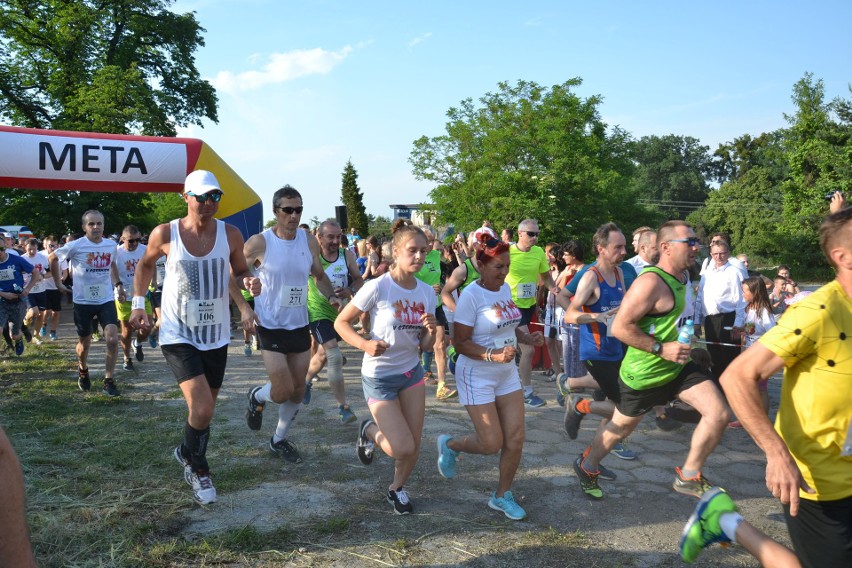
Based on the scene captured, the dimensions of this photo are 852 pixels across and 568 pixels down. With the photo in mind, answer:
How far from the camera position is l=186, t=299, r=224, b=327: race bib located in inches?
170

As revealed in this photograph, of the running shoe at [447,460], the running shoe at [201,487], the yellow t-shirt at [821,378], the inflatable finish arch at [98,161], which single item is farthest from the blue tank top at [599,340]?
the inflatable finish arch at [98,161]

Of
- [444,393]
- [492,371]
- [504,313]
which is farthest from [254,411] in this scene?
[444,393]

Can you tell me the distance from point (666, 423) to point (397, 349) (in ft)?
11.3

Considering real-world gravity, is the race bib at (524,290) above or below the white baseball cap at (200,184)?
below

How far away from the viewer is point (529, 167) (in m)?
28.6

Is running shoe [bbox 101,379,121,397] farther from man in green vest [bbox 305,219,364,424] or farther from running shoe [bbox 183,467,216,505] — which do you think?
running shoe [bbox 183,467,216,505]

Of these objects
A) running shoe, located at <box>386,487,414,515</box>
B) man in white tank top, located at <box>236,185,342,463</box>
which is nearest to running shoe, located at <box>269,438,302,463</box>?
man in white tank top, located at <box>236,185,342,463</box>

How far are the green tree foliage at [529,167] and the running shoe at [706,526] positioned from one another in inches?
923

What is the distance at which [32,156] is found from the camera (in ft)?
26.7

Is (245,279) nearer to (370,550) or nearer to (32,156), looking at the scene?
(370,550)

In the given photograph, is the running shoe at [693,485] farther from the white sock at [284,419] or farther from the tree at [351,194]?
the tree at [351,194]

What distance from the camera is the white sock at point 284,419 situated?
525 cm

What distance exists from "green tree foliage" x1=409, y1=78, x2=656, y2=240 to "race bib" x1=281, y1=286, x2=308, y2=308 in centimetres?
2131

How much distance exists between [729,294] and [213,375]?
18.2ft
